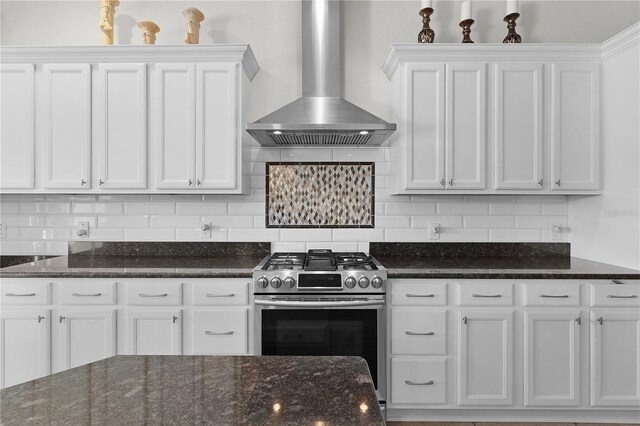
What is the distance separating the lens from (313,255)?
300 centimetres

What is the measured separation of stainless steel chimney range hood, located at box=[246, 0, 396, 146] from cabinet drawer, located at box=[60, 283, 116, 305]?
4.48ft

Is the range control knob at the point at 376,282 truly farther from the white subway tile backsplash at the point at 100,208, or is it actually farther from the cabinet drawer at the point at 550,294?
the white subway tile backsplash at the point at 100,208

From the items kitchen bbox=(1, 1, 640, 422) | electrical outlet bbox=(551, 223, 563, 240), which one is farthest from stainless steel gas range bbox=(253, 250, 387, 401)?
electrical outlet bbox=(551, 223, 563, 240)

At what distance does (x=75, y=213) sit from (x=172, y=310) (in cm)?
141

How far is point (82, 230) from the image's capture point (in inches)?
128

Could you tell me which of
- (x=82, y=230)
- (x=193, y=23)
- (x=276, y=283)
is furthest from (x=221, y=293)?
(x=193, y=23)

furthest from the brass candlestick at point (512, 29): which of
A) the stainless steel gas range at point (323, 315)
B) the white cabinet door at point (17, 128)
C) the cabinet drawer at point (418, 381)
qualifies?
the white cabinet door at point (17, 128)

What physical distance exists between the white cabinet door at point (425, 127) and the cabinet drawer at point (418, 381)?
119 centimetres

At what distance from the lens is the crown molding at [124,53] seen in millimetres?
2852

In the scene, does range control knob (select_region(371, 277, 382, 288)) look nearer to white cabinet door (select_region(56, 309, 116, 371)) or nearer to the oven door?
the oven door

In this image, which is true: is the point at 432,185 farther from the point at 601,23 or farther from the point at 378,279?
the point at 601,23

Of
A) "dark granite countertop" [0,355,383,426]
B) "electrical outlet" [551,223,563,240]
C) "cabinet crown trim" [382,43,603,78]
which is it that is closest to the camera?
→ "dark granite countertop" [0,355,383,426]

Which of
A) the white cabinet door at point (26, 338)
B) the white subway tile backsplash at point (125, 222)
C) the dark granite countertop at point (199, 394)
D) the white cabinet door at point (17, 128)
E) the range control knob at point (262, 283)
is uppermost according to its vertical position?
the white cabinet door at point (17, 128)

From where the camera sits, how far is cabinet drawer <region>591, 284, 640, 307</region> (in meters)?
2.49
